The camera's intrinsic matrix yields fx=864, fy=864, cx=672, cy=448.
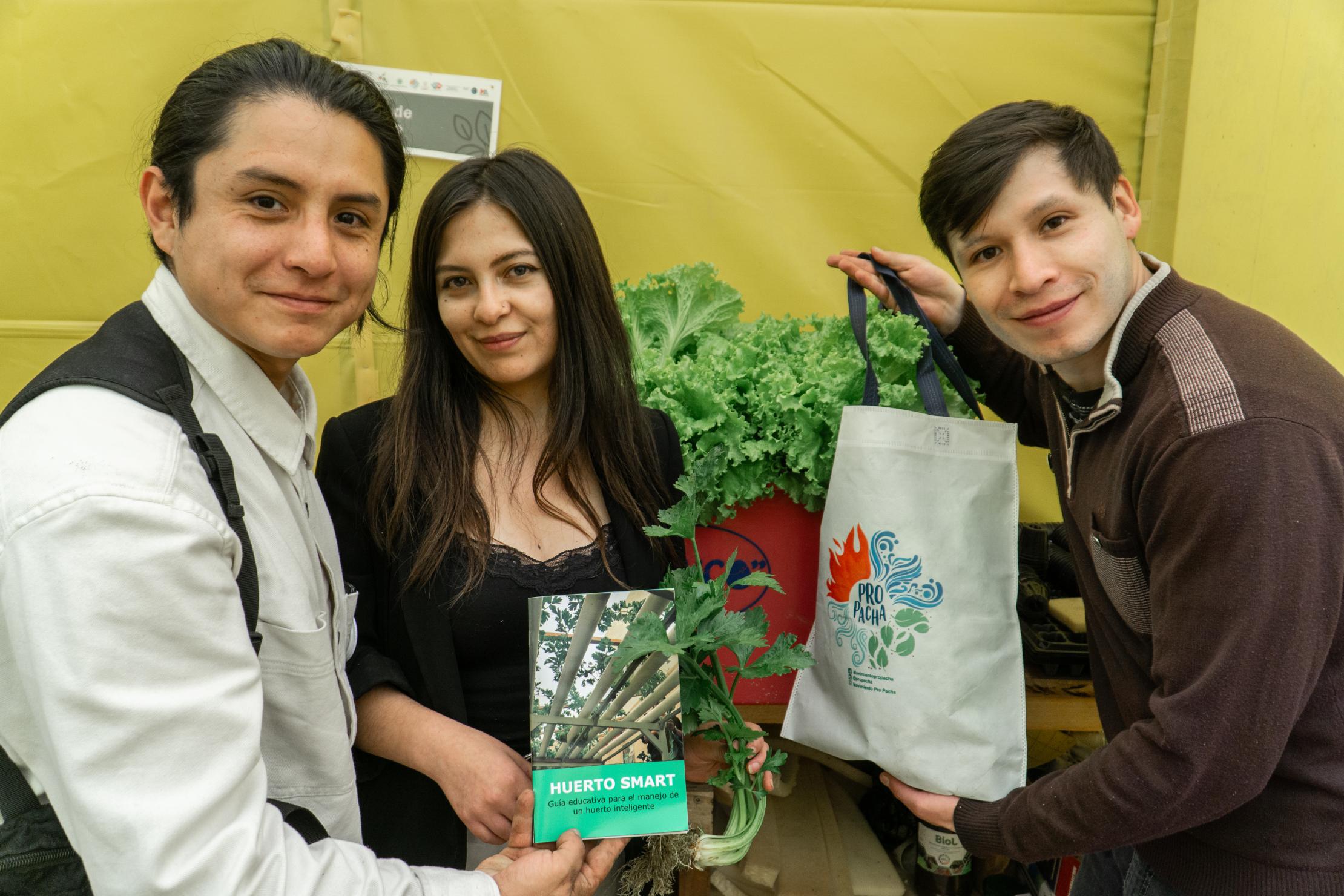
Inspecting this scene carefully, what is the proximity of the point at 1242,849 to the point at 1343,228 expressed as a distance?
1598 millimetres

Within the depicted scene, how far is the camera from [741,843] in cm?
146

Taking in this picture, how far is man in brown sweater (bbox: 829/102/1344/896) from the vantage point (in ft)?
3.56

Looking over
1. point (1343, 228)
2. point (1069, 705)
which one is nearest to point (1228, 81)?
point (1343, 228)

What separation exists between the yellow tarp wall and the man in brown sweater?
104 centimetres

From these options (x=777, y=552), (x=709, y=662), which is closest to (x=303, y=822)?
(x=709, y=662)

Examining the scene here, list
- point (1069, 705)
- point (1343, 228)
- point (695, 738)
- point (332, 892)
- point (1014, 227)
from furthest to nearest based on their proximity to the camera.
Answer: point (1343, 228) < point (1069, 705) < point (695, 738) < point (1014, 227) < point (332, 892)

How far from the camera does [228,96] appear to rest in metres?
1.04

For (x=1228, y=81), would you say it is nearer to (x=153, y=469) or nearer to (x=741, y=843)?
(x=741, y=843)

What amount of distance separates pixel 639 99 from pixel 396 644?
1.64 m

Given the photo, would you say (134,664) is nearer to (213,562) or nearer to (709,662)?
(213,562)

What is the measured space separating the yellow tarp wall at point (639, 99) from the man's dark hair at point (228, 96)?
1376 mm

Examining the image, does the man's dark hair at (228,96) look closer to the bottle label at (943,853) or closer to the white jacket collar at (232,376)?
the white jacket collar at (232,376)

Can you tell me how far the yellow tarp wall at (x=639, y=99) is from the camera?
2299 millimetres

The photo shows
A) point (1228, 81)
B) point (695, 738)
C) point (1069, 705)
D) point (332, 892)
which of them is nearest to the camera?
point (332, 892)
